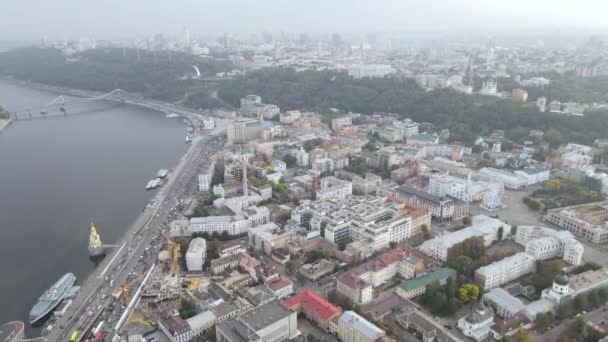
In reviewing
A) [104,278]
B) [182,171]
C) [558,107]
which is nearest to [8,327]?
[104,278]

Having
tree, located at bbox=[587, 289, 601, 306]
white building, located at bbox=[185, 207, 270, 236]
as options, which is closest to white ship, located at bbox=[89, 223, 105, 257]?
white building, located at bbox=[185, 207, 270, 236]

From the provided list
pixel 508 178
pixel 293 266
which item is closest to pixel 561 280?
pixel 293 266

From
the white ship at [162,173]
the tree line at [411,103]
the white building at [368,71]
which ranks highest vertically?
the white building at [368,71]

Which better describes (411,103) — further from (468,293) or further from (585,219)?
(468,293)

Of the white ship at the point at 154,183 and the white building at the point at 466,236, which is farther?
the white ship at the point at 154,183

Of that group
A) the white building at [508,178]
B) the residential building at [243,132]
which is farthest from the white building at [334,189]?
the residential building at [243,132]

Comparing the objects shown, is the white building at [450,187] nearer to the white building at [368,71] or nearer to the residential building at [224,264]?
the residential building at [224,264]

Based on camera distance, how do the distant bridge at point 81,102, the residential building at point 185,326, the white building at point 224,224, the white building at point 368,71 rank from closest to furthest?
the residential building at point 185,326 < the white building at point 224,224 < the distant bridge at point 81,102 < the white building at point 368,71

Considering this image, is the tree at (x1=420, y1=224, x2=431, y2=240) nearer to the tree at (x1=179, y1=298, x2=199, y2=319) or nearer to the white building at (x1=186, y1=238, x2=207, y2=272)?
the white building at (x1=186, y1=238, x2=207, y2=272)
